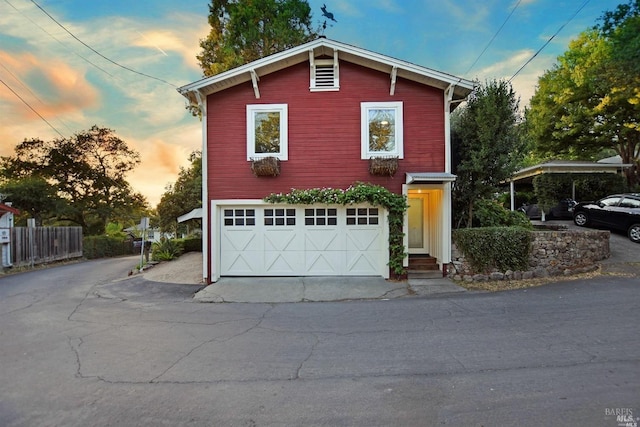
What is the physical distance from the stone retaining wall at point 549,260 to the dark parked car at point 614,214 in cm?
319

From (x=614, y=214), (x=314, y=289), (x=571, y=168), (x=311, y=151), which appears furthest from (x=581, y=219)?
(x=314, y=289)

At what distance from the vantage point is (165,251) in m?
15.4

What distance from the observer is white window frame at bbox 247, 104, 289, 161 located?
1041cm

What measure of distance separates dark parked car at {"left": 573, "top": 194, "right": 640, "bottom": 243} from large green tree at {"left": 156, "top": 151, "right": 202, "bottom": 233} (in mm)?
19779

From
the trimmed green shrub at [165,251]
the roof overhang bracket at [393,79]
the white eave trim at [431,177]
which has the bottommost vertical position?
the trimmed green shrub at [165,251]

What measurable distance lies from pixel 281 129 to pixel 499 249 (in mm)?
7051

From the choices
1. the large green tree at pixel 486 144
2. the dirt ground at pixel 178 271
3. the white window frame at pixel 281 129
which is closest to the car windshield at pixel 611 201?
the large green tree at pixel 486 144

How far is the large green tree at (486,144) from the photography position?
35.6 feet

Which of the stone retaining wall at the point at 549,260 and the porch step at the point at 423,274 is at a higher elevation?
the stone retaining wall at the point at 549,260

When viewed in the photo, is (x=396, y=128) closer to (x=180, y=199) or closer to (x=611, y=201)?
(x=611, y=201)

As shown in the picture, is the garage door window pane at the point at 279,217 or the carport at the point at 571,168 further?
the carport at the point at 571,168

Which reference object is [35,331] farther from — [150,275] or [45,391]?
[150,275]

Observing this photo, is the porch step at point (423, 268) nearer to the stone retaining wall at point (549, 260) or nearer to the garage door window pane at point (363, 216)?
the stone retaining wall at point (549, 260)

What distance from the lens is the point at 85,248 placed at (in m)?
24.3
